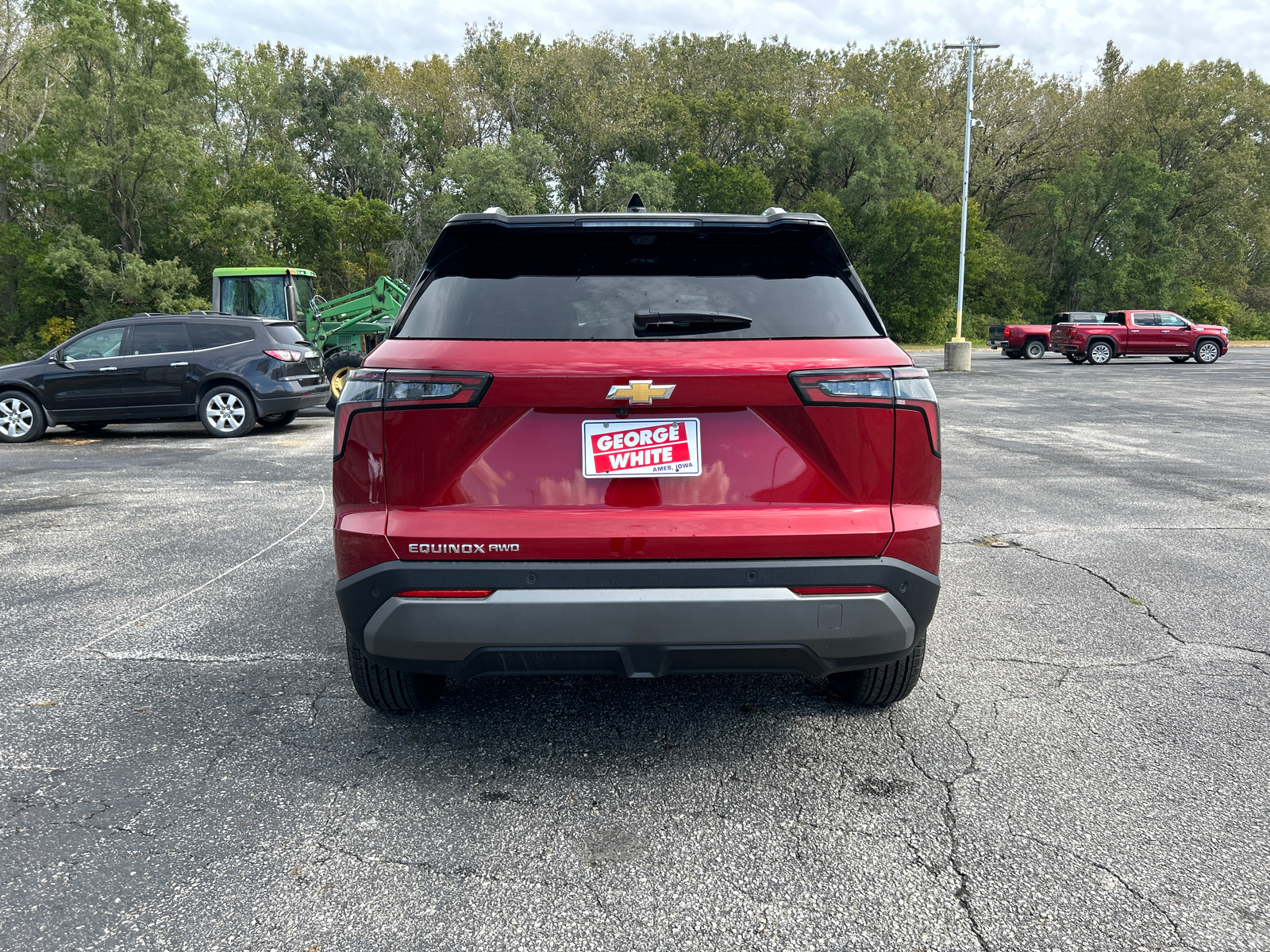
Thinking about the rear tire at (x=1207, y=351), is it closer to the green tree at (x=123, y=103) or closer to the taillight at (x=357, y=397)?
the taillight at (x=357, y=397)

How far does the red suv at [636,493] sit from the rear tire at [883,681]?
48 cm

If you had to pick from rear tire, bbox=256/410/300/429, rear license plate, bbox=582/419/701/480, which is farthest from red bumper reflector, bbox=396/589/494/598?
rear tire, bbox=256/410/300/429

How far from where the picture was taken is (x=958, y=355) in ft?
93.1

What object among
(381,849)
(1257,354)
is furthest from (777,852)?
(1257,354)

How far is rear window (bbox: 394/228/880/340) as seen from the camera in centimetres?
279

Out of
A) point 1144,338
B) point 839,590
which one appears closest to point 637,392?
point 839,590

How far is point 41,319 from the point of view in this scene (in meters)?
37.5

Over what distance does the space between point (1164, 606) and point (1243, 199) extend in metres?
59.9

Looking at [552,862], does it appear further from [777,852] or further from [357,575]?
[357,575]

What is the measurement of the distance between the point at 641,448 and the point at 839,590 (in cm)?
72

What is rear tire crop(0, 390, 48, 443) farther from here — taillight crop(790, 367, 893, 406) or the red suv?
taillight crop(790, 367, 893, 406)

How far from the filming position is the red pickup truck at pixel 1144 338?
31234mm

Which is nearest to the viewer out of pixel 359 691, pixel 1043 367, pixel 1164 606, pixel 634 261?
pixel 634 261

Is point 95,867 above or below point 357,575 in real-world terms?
below
